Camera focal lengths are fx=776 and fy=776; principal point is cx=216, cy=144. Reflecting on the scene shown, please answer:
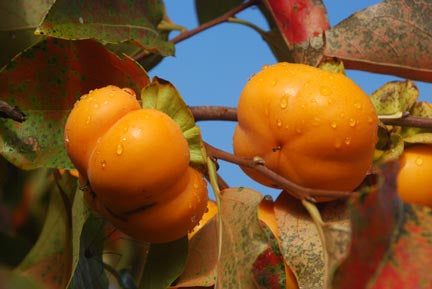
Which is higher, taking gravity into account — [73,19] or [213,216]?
[73,19]

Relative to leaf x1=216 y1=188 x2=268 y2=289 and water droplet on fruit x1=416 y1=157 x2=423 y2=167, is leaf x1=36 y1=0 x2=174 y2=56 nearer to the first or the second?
leaf x1=216 y1=188 x2=268 y2=289

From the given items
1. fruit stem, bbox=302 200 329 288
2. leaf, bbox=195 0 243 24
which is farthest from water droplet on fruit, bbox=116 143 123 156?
leaf, bbox=195 0 243 24

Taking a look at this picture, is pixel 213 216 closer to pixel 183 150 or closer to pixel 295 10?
pixel 183 150

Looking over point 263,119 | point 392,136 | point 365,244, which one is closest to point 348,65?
point 392,136

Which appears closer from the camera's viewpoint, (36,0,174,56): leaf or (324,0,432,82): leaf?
(36,0,174,56): leaf

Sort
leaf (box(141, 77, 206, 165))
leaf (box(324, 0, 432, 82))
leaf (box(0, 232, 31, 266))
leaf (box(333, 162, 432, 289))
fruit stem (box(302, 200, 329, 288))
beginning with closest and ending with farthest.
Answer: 1. leaf (box(333, 162, 432, 289))
2. fruit stem (box(302, 200, 329, 288))
3. leaf (box(141, 77, 206, 165))
4. leaf (box(324, 0, 432, 82))
5. leaf (box(0, 232, 31, 266))

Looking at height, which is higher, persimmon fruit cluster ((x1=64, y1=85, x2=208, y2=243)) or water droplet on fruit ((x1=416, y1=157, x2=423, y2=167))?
persimmon fruit cluster ((x1=64, y1=85, x2=208, y2=243))
